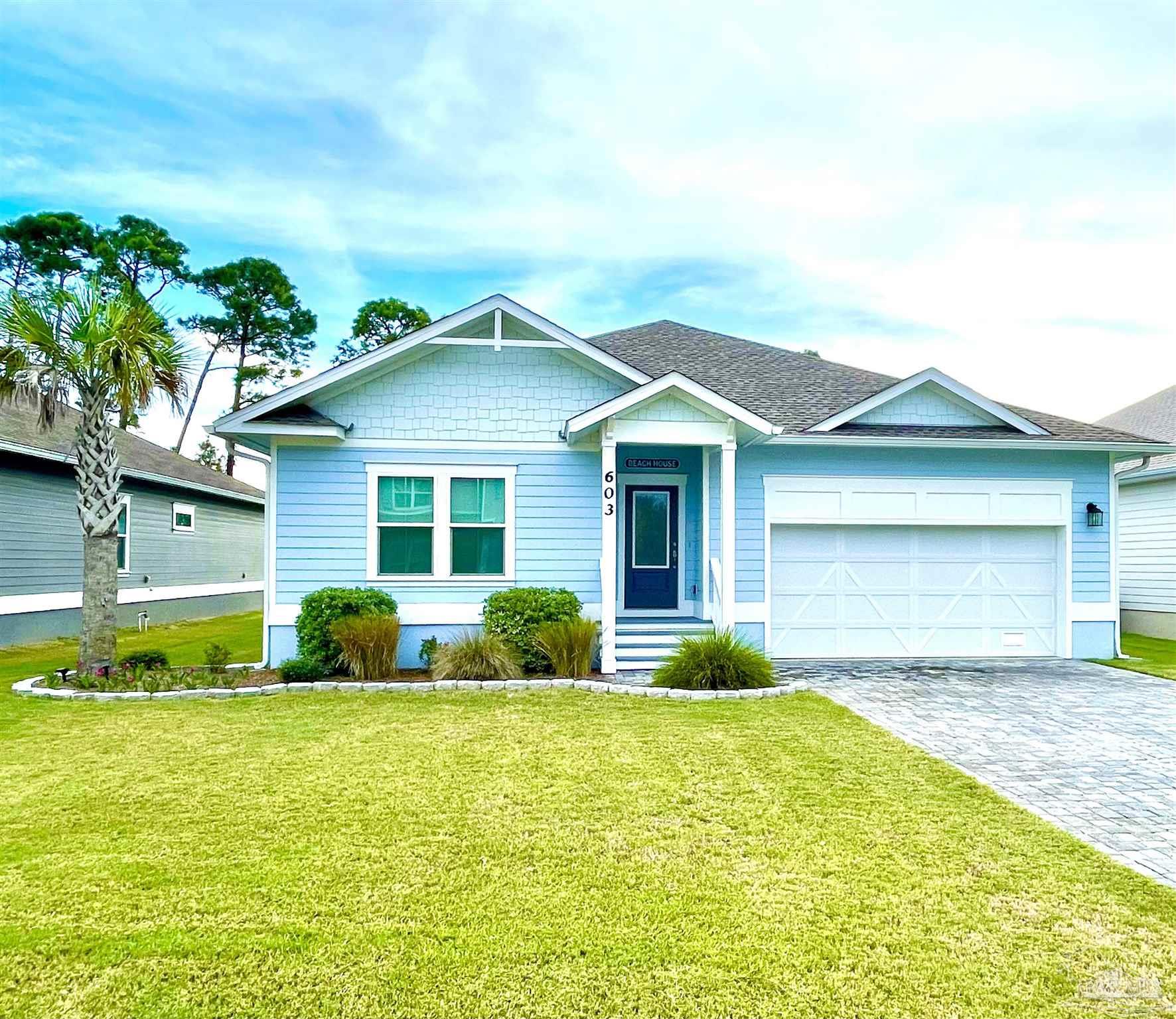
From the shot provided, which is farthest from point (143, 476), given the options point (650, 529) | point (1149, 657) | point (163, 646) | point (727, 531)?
point (1149, 657)

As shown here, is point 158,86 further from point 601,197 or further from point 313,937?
point 313,937

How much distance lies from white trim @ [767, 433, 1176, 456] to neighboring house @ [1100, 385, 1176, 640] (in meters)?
2.82

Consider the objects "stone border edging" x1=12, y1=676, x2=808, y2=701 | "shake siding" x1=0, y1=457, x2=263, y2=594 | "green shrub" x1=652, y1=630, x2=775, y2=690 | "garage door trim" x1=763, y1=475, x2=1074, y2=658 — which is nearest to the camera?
"stone border edging" x1=12, y1=676, x2=808, y2=701

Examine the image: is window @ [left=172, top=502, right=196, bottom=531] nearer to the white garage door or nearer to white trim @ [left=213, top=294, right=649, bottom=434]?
white trim @ [left=213, top=294, right=649, bottom=434]

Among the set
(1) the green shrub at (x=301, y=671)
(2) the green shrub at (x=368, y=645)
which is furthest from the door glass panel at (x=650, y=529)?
(1) the green shrub at (x=301, y=671)

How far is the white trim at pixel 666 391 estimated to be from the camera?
988 cm

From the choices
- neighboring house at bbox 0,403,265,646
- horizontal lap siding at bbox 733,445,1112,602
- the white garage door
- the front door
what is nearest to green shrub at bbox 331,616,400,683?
the front door

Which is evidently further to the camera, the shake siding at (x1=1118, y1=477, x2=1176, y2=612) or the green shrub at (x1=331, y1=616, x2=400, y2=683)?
the shake siding at (x1=1118, y1=477, x2=1176, y2=612)

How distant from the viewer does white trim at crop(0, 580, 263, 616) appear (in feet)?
44.1

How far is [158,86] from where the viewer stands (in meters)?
15.0

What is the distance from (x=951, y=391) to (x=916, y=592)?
304cm

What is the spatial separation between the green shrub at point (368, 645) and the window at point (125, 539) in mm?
9509

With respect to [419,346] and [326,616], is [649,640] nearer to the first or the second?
[326,616]

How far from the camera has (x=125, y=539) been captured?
16.6 metres
